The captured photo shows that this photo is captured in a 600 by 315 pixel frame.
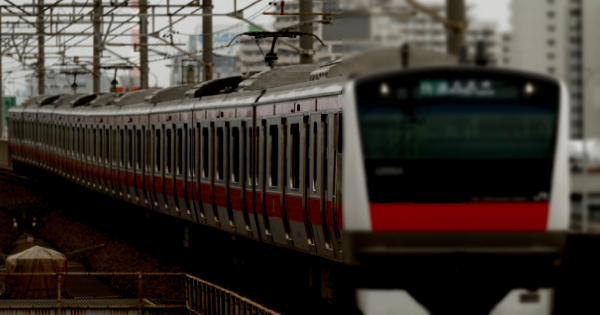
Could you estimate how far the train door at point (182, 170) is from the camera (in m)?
24.6

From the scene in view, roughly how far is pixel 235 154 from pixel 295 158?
12.2ft

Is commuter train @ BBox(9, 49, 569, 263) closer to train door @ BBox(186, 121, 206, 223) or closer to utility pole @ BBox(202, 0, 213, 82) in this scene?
train door @ BBox(186, 121, 206, 223)

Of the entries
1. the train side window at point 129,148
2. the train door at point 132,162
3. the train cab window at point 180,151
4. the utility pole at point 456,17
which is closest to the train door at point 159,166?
the train cab window at point 180,151

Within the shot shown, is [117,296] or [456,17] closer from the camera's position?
[456,17]

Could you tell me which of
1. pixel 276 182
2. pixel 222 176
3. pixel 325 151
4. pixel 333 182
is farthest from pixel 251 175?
pixel 333 182

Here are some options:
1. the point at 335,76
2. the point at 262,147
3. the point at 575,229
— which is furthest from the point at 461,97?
the point at 262,147

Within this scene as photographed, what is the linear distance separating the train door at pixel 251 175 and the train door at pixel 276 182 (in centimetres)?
68

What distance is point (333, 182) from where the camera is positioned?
49.2 feet

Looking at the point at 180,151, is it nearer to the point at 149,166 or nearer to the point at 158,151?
the point at 158,151

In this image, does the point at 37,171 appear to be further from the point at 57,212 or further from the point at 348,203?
the point at 348,203

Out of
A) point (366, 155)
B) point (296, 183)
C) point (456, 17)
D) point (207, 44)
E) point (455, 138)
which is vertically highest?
point (456, 17)

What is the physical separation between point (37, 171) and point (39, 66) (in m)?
7.94

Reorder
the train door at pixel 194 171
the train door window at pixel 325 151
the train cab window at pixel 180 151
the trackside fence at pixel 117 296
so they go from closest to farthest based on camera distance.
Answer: the train door window at pixel 325 151 → the trackside fence at pixel 117 296 → the train door at pixel 194 171 → the train cab window at pixel 180 151

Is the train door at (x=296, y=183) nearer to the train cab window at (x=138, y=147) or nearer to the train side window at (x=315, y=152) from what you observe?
the train side window at (x=315, y=152)
